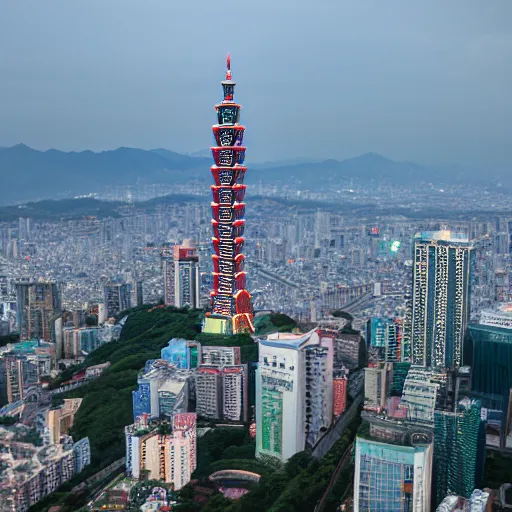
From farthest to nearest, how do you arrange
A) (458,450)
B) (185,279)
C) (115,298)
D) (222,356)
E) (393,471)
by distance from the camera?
(115,298) → (185,279) → (222,356) → (458,450) → (393,471)

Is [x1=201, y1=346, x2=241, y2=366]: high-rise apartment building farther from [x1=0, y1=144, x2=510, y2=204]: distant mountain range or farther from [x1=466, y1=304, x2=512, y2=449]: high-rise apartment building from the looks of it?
[x1=0, y1=144, x2=510, y2=204]: distant mountain range

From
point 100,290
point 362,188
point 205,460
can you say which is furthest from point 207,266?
point 205,460

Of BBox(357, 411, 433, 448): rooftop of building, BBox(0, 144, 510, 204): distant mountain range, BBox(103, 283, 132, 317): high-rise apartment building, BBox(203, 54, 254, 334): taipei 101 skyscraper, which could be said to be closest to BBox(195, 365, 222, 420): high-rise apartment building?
BBox(357, 411, 433, 448): rooftop of building

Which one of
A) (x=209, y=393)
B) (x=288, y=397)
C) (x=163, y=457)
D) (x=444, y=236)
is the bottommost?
(x=163, y=457)

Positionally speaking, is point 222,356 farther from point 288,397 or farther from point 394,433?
point 394,433

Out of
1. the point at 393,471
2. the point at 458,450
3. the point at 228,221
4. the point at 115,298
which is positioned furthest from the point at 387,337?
the point at 115,298

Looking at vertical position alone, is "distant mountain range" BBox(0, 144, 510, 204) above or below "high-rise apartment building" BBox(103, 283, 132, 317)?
above

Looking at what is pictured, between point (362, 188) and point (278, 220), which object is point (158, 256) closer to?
point (278, 220)

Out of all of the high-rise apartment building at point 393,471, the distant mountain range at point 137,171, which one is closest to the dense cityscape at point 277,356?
the high-rise apartment building at point 393,471
